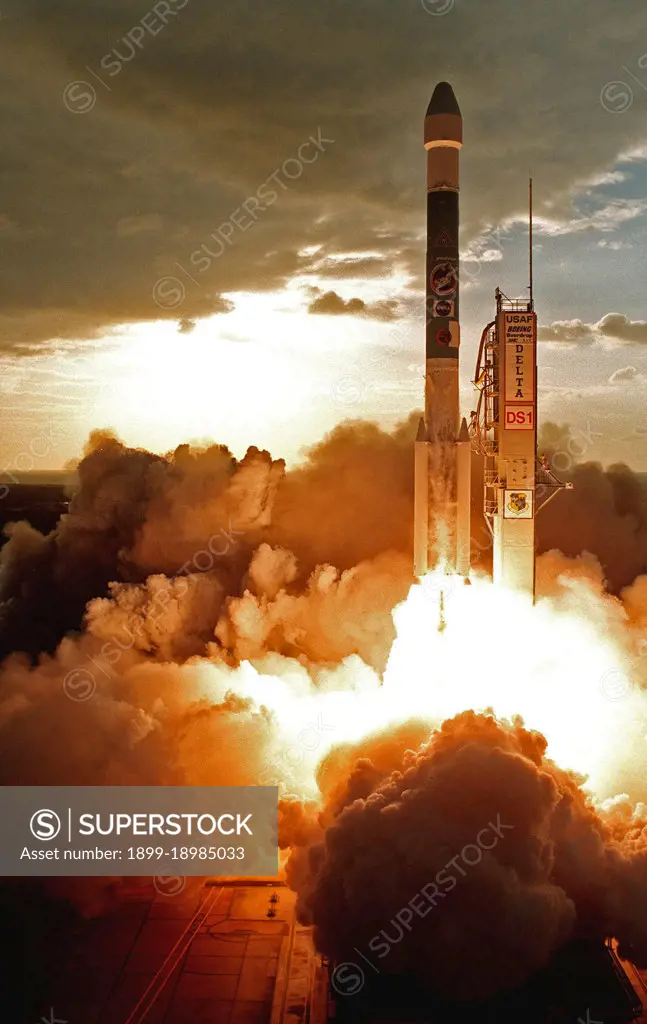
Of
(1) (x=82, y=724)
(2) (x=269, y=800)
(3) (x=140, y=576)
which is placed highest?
(3) (x=140, y=576)

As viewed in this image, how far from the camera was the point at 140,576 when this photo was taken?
1353 inches

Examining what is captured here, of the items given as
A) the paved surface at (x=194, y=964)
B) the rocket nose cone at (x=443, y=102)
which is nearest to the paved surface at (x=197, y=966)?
the paved surface at (x=194, y=964)

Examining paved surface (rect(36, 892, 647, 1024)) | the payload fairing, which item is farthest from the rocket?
paved surface (rect(36, 892, 647, 1024))

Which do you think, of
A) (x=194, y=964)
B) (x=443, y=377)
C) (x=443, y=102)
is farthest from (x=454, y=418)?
(x=194, y=964)

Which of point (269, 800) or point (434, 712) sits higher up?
point (434, 712)

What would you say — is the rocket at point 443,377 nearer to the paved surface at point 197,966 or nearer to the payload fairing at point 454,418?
the payload fairing at point 454,418

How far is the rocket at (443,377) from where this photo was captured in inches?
992

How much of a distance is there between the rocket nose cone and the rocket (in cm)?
2

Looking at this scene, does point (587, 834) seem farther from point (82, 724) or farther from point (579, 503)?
point (579, 503)

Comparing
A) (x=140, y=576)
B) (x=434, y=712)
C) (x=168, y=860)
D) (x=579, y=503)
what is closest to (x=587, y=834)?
(x=434, y=712)

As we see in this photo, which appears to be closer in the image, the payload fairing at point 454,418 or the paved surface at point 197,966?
the paved surface at point 197,966

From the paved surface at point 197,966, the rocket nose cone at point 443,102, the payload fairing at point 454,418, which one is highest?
the rocket nose cone at point 443,102

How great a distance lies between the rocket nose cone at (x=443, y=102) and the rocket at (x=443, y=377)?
1.0 inches

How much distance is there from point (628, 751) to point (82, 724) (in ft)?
43.4
